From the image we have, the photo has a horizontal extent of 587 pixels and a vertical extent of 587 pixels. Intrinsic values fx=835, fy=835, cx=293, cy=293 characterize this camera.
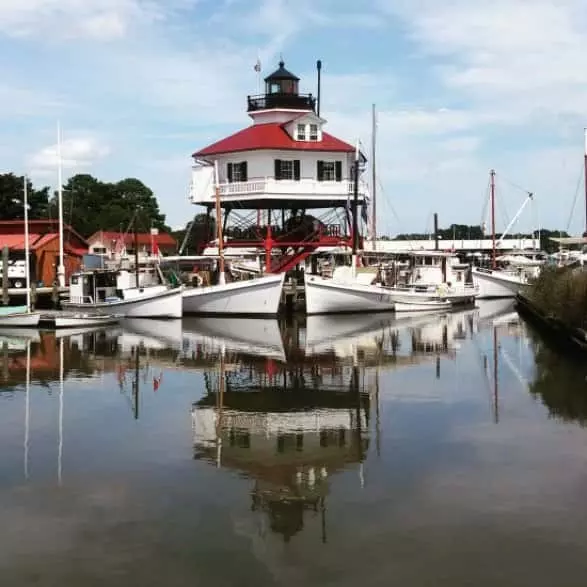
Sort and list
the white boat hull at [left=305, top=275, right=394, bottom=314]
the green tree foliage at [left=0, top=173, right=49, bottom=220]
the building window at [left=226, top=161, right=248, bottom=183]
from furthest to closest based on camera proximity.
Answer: the green tree foliage at [left=0, top=173, right=49, bottom=220] → the building window at [left=226, top=161, right=248, bottom=183] → the white boat hull at [left=305, top=275, right=394, bottom=314]

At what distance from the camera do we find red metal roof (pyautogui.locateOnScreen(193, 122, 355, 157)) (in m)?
43.1

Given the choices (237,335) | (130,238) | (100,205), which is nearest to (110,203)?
(100,205)

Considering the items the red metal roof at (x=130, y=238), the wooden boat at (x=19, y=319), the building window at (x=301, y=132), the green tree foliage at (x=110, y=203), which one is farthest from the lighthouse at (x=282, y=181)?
the green tree foliage at (x=110, y=203)

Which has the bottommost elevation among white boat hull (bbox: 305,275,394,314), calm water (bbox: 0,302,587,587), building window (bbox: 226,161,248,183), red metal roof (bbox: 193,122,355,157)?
calm water (bbox: 0,302,587,587)

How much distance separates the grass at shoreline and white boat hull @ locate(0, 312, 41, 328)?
2013 cm

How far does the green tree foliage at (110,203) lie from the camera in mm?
98250

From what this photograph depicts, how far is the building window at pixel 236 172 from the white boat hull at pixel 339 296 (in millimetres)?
6668

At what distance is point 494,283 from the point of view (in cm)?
5919

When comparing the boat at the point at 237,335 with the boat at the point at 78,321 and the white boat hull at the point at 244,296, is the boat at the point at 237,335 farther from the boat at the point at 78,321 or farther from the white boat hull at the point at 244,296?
the boat at the point at 78,321

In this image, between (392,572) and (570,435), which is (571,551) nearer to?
(392,572)

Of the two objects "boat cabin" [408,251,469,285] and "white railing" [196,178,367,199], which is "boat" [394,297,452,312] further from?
"white railing" [196,178,367,199]

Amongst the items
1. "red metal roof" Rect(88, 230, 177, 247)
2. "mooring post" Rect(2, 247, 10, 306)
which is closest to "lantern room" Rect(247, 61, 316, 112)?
"mooring post" Rect(2, 247, 10, 306)

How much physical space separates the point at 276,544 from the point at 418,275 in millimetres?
43089

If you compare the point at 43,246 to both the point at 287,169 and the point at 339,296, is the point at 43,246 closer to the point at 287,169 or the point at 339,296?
the point at 287,169
